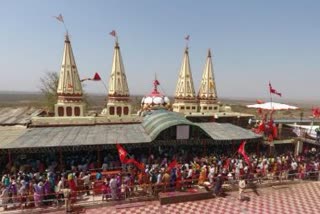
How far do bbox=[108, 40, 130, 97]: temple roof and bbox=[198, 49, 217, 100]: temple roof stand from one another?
10.8m

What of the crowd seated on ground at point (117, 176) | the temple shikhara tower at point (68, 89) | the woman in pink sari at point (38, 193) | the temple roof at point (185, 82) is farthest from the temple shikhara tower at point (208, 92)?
the woman in pink sari at point (38, 193)

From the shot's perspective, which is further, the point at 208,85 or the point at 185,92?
the point at 208,85

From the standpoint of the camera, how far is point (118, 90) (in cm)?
2706

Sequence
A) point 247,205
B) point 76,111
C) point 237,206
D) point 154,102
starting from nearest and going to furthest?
1. point 237,206
2. point 247,205
3. point 76,111
4. point 154,102

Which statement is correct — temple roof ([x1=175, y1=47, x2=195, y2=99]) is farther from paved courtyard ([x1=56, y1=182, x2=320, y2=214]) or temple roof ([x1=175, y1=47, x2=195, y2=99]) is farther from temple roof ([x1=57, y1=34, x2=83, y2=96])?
paved courtyard ([x1=56, y1=182, x2=320, y2=214])

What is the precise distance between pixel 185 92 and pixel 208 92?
3.19 m

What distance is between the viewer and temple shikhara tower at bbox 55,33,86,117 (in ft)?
80.1

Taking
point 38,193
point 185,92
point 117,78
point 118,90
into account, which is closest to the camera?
point 38,193

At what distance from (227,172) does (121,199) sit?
6315mm

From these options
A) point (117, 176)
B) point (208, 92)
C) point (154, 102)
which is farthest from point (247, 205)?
point (208, 92)

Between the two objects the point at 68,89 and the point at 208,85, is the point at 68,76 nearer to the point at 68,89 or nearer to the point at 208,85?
the point at 68,89

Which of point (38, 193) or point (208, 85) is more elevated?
point (208, 85)

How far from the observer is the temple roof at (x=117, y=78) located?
2709cm

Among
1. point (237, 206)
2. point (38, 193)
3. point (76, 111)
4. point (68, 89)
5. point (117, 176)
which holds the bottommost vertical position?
point (237, 206)
